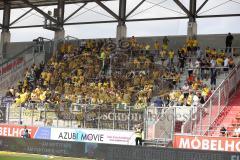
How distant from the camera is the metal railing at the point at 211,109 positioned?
25.6m

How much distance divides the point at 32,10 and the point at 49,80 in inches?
471

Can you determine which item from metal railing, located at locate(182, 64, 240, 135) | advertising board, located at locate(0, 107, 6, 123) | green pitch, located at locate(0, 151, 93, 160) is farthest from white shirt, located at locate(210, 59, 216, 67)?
advertising board, located at locate(0, 107, 6, 123)

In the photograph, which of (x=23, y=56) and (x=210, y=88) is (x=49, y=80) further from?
(x=210, y=88)

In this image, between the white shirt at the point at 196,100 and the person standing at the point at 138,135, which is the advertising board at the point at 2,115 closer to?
the person standing at the point at 138,135

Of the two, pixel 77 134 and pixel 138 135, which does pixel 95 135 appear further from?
pixel 138 135

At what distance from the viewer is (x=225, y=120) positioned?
27328 millimetres

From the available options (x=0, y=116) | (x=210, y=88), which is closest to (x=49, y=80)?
(x=0, y=116)

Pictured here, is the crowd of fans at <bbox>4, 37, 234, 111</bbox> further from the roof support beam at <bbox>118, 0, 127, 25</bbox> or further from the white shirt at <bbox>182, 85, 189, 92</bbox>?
the roof support beam at <bbox>118, 0, 127, 25</bbox>

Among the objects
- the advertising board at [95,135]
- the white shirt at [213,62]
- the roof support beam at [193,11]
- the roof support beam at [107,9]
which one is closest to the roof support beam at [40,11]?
the roof support beam at [107,9]

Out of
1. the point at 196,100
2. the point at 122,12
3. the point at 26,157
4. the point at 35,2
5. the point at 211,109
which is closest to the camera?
the point at 26,157

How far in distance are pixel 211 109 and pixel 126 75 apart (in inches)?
354

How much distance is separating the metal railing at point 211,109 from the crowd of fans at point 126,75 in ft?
3.06

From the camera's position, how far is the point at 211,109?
26.6m

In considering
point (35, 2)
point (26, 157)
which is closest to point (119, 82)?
point (26, 157)
